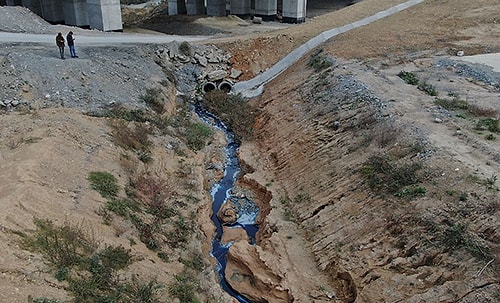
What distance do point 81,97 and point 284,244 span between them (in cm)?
1270

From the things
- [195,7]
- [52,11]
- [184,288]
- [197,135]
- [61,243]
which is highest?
[52,11]

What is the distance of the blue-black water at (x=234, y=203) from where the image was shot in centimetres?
1552

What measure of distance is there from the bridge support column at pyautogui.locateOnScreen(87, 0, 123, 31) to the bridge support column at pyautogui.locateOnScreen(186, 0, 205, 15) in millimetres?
16716

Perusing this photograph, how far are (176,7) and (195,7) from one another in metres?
2.38

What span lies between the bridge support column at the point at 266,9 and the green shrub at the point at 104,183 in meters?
37.8

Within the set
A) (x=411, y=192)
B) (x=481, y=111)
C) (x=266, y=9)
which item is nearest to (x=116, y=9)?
(x=266, y=9)

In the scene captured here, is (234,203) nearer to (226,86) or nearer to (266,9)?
(226,86)

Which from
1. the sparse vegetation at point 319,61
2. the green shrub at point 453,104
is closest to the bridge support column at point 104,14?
the sparse vegetation at point 319,61

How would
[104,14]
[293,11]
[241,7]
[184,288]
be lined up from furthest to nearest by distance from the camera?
[241,7] < [293,11] < [104,14] < [184,288]

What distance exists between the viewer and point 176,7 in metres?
54.7

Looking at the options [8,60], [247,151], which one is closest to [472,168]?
[247,151]

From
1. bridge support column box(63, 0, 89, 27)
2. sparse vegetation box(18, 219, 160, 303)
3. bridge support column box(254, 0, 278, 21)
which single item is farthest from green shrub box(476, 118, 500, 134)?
bridge support column box(63, 0, 89, 27)

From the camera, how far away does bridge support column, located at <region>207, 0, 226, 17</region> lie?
51.8m

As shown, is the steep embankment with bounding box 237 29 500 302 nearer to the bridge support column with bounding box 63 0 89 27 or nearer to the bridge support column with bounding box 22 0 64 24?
the bridge support column with bounding box 63 0 89 27
